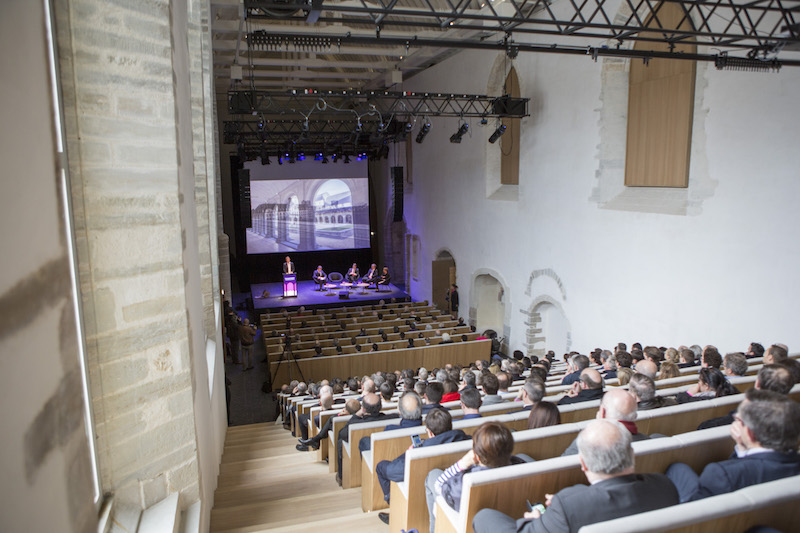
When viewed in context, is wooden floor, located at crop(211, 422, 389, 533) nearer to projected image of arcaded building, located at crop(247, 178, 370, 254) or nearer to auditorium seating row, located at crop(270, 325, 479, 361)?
auditorium seating row, located at crop(270, 325, 479, 361)

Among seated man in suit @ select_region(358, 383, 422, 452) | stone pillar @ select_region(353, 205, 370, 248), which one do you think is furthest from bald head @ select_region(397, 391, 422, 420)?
stone pillar @ select_region(353, 205, 370, 248)

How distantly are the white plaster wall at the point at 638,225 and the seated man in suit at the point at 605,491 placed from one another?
601cm

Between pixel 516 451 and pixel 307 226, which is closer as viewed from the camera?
pixel 516 451

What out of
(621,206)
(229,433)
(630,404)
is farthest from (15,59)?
(621,206)

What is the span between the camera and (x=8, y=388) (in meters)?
0.74

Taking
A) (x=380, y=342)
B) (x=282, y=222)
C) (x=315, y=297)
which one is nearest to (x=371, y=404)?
(x=380, y=342)

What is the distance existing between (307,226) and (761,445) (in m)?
20.7

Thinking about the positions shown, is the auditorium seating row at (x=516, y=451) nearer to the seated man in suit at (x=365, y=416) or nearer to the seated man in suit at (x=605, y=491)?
the seated man in suit at (x=365, y=416)

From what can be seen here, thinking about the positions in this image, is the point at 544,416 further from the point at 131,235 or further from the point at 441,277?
the point at 441,277

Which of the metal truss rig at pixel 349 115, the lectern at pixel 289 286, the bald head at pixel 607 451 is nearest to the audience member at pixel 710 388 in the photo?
the bald head at pixel 607 451

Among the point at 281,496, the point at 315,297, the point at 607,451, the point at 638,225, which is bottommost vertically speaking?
the point at 315,297

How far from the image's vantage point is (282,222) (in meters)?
22.1

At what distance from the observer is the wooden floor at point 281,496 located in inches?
140

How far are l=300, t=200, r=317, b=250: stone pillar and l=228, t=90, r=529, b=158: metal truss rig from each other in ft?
9.68
